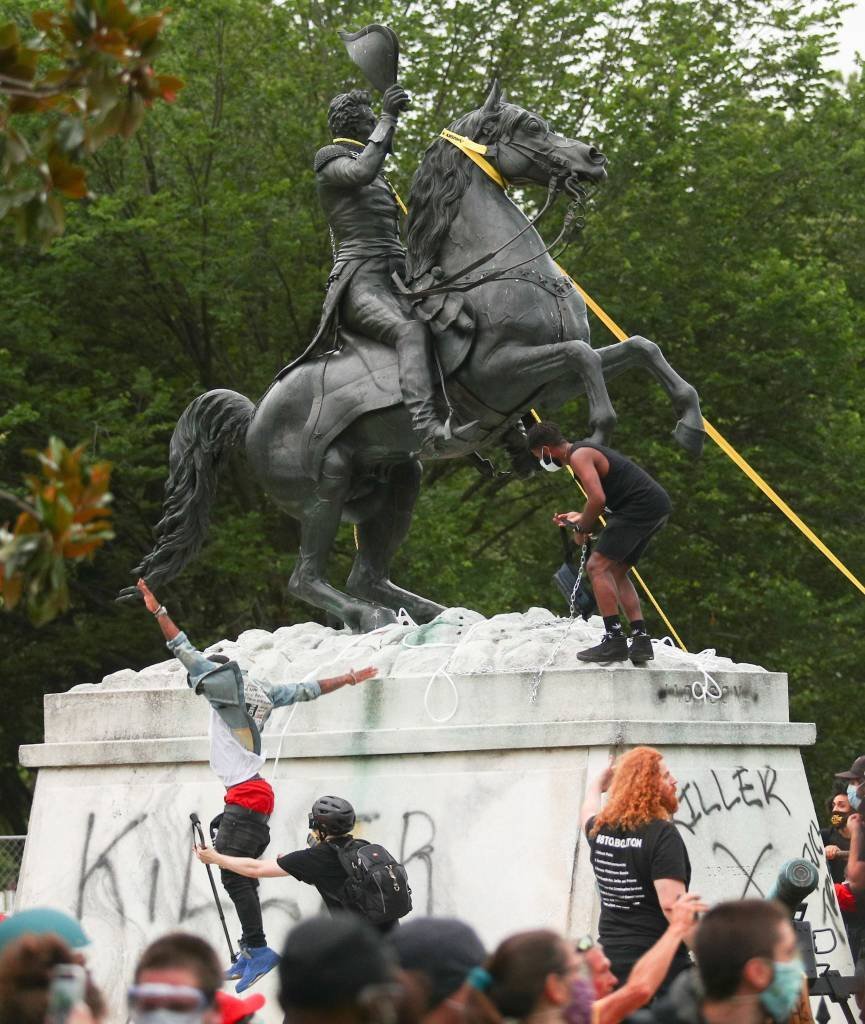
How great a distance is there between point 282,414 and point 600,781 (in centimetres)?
534

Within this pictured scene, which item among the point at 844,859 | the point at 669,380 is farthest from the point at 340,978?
the point at 669,380

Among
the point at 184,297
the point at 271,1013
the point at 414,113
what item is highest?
the point at 414,113

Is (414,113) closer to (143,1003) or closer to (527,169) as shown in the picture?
(527,169)

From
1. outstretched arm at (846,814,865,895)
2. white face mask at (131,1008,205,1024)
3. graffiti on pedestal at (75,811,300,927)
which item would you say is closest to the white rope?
graffiti on pedestal at (75,811,300,927)

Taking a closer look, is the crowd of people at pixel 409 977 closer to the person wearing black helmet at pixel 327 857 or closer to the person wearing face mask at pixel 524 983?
the person wearing face mask at pixel 524 983

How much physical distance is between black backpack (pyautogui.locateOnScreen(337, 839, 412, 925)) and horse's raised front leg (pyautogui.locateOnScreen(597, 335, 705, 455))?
3.76 meters

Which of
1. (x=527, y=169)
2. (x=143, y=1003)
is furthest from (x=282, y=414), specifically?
(x=143, y=1003)

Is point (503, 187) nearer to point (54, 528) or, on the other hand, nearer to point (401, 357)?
point (401, 357)

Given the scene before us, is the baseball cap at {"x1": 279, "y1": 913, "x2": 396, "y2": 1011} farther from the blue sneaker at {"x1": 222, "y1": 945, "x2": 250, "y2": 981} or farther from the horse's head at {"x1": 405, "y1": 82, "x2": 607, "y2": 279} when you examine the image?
the horse's head at {"x1": 405, "y1": 82, "x2": 607, "y2": 279}

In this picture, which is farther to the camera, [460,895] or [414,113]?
[414,113]

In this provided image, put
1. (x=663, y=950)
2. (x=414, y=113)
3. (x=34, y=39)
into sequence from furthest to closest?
(x=414, y=113)
(x=663, y=950)
(x=34, y=39)

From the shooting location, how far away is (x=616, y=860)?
688cm

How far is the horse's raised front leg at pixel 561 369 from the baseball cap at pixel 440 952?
6.50 m

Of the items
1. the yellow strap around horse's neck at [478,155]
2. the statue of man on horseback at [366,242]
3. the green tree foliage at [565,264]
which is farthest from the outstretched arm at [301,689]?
the green tree foliage at [565,264]
